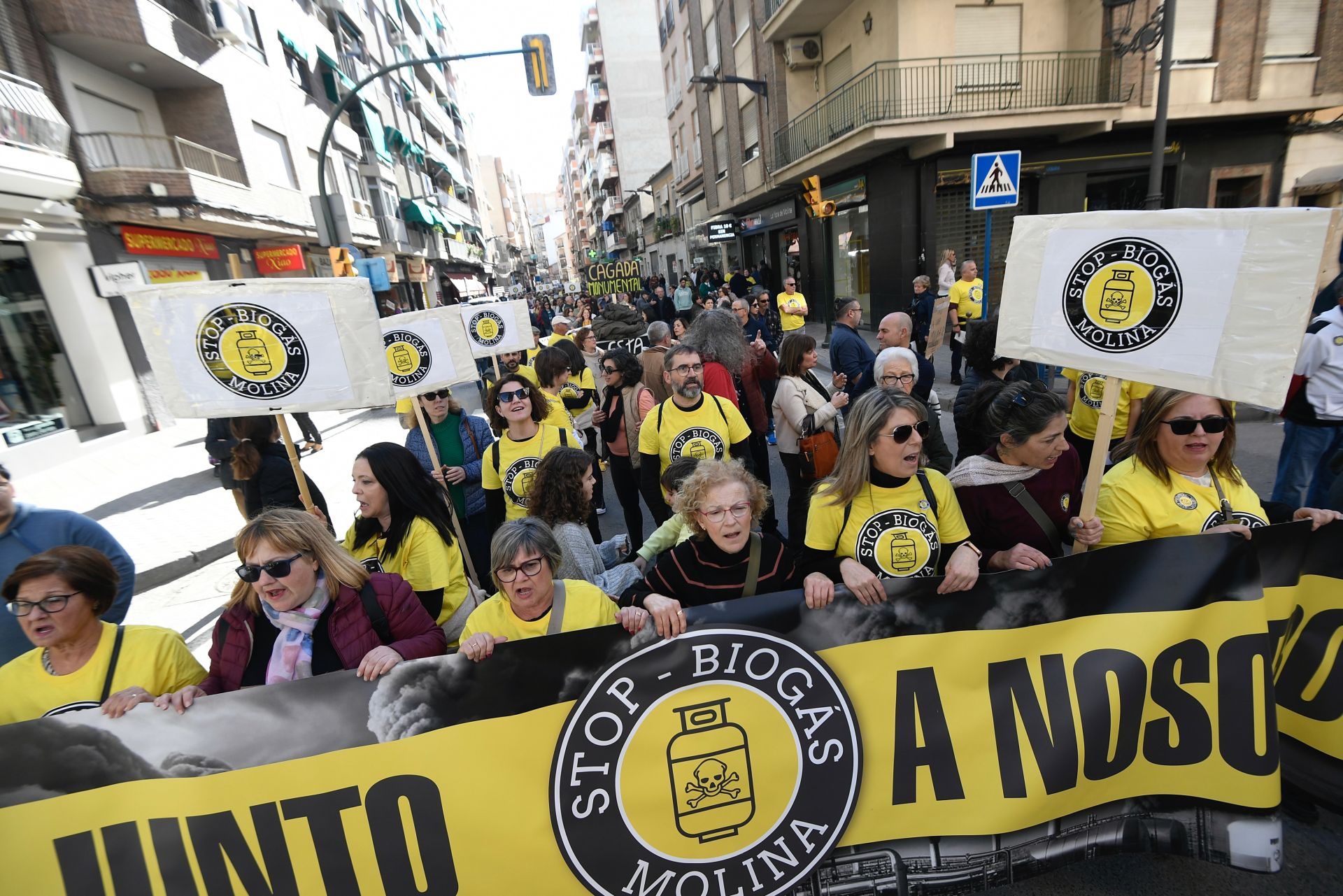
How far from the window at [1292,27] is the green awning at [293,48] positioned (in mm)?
24153

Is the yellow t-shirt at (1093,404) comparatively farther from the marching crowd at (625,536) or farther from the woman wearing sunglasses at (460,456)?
the woman wearing sunglasses at (460,456)

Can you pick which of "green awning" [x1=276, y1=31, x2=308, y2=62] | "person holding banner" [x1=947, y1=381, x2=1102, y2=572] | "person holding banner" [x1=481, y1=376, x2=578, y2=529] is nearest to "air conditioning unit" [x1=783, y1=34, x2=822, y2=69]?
"green awning" [x1=276, y1=31, x2=308, y2=62]

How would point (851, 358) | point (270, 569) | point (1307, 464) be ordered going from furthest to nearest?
point (851, 358), point (1307, 464), point (270, 569)

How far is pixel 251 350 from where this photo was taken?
2740 mm

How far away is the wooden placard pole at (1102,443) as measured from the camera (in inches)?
80.8

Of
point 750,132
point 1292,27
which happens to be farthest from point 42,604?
point 750,132

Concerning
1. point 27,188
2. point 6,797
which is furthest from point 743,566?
point 27,188

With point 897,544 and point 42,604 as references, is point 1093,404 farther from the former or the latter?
point 42,604

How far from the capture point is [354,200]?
2391cm

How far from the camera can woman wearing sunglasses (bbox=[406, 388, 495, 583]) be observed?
4.40 m

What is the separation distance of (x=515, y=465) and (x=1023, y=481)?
8.93 ft

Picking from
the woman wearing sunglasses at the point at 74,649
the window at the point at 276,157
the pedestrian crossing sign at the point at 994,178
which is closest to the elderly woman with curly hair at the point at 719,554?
the woman wearing sunglasses at the point at 74,649

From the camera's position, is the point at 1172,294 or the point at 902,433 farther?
the point at 902,433

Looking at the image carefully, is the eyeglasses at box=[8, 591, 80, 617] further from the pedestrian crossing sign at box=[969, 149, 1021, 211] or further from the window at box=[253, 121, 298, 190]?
the window at box=[253, 121, 298, 190]
